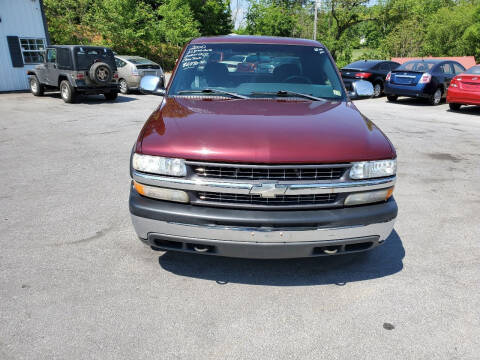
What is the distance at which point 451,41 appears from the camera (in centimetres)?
3309

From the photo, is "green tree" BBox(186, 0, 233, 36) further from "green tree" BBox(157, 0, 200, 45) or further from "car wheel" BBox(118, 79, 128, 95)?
"car wheel" BBox(118, 79, 128, 95)

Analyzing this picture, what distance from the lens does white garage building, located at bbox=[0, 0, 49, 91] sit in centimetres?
1631

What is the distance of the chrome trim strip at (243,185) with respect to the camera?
249 centimetres

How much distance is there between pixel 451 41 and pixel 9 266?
38064mm

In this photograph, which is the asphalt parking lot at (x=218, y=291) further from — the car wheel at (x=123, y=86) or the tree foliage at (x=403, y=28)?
the tree foliage at (x=403, y=28)

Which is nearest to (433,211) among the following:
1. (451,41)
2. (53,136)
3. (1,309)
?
(1,309)

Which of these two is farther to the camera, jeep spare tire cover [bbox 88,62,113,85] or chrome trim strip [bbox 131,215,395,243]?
jeep spare tire cover [bbox 88,62,113,85]

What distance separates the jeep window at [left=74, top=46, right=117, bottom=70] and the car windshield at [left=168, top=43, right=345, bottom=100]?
32.7 ft

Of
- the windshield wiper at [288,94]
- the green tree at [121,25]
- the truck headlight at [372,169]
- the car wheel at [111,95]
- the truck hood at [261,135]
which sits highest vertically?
the green tree at [121,25]

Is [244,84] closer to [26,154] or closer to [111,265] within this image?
[111,265]

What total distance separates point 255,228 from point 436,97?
14.0 m

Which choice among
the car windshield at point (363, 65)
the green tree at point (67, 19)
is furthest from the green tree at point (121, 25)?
the car windshield at point (363, 65)

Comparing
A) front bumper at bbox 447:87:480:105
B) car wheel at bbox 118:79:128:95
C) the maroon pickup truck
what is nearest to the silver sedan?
car wheel at bbox 118:79:128:95

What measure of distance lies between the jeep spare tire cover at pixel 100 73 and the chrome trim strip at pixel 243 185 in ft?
36.8
